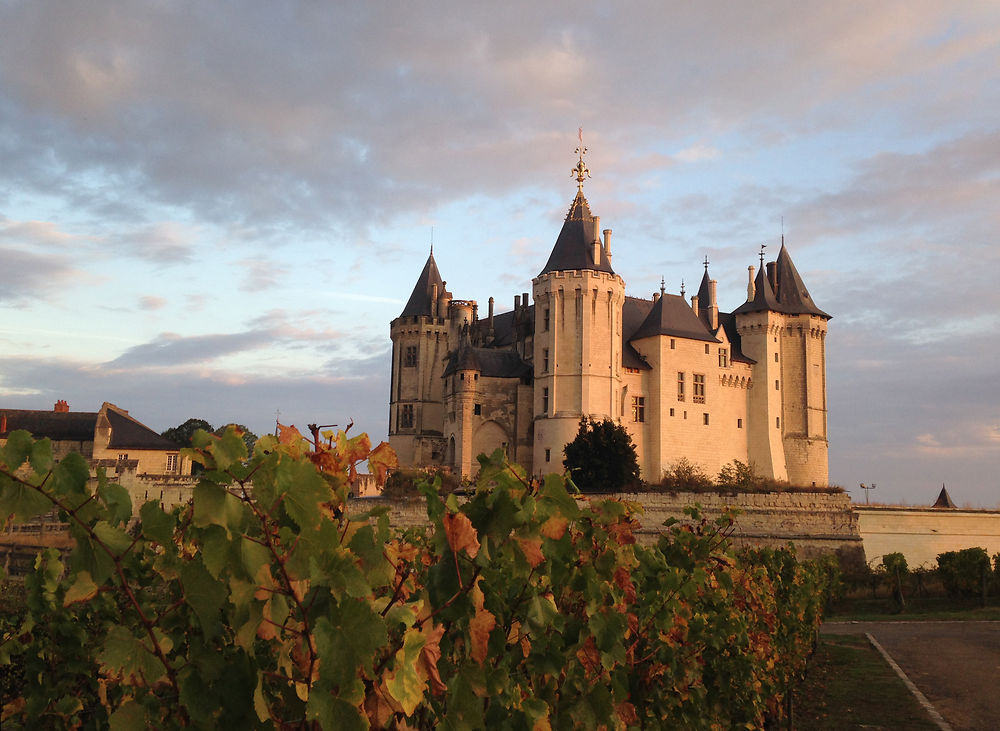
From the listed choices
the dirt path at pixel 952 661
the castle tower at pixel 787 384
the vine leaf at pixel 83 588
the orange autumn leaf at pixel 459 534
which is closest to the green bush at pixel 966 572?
the dirt path at pixel 952 661

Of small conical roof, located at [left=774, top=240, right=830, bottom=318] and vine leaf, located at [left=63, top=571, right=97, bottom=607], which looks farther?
small conical roof, located at [left=774, top=240, right=830, bottom=318]

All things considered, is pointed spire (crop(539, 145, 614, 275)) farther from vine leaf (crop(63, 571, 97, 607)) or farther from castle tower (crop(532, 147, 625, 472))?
vine leaf (crop(63, 571, 97, 607))

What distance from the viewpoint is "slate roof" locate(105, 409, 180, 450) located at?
4600 cm

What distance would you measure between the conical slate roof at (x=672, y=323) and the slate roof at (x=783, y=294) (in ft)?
11.6

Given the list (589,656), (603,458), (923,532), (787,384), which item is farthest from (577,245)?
(589,656)

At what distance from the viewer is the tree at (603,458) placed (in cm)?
4022

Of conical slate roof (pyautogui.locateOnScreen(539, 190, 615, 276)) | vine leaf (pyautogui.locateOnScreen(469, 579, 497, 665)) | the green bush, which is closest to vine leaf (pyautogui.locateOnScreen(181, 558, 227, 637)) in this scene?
vine leaf (pyautogui.locateOnScreen(469, 579, 497, 665))

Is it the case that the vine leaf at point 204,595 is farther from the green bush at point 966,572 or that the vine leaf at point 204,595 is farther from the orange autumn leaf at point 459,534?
the green bush at point 966,572

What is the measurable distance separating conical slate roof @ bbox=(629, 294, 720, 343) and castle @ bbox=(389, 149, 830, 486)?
86 mm

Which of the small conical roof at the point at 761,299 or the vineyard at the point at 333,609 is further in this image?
the small conical roof at the point at 761,299

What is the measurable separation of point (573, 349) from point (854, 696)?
1237 inches

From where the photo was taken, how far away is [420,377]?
51.9m

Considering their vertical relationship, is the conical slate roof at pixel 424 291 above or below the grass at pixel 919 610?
above

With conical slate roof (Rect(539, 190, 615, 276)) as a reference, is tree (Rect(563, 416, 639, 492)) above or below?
below
